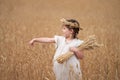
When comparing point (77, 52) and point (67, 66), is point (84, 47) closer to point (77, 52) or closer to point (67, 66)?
point (77, 52)

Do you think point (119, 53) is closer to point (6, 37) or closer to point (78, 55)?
point (78, 55)

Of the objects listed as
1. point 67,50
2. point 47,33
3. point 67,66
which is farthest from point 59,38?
point 47,33

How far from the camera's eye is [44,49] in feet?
12.4

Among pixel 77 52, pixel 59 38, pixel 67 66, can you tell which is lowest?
pixel 67 66

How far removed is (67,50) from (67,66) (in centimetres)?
14

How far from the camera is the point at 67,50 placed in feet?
11.0

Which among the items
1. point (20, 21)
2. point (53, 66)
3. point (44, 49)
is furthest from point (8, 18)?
point (53, 66)

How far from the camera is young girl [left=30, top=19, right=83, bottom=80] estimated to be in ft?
10.9

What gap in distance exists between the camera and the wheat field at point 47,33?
12.2 feet

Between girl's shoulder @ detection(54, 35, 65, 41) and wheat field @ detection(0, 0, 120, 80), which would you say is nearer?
girl's shoulder @ detection(54, 35, 65, 41)

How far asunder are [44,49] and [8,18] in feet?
1.70

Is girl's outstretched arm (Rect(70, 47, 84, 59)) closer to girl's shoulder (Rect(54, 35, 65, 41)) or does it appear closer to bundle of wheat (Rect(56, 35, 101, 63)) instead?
bundle of wheat (Rect(56, 35, 101, 63))

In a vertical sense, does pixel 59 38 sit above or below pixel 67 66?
above

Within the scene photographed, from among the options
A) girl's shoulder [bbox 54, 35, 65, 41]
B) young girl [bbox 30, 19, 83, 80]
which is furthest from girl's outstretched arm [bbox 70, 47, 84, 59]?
girl's shoulder [bbox 54, 35, 65, 41]
